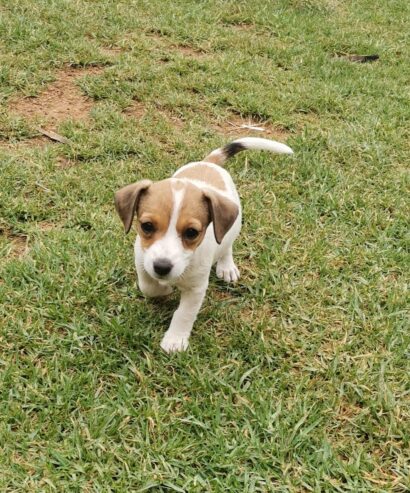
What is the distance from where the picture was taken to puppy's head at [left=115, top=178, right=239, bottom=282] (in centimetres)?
303

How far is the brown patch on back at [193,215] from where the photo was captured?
3.05 m

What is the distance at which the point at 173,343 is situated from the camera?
3557 millimetres

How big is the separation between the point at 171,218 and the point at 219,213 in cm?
29

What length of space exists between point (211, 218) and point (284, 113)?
364 centimetres

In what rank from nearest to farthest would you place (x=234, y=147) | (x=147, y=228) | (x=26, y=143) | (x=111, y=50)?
1. (x=147, y=228)
2. (x=234, y=147)
3. (x=26, y=143)
4. (x=111, y=50)

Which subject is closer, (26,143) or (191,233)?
(191,233)

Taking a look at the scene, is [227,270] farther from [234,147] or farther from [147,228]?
[147,228]

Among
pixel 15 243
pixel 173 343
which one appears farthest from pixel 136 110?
pixel 173 343

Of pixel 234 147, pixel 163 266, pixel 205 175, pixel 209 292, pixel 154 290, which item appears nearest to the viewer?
pixel 163 266

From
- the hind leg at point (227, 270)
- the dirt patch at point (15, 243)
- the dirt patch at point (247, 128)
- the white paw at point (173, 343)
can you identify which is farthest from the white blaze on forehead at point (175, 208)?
the dirt patch at point (247, 128)

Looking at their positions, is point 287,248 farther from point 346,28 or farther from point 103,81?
point 346,28

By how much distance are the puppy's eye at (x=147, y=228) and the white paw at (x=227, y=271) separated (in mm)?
1193

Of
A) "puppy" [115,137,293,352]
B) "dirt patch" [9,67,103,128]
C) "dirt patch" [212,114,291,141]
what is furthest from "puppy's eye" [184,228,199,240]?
"dirt patch" [9,67,103,128]

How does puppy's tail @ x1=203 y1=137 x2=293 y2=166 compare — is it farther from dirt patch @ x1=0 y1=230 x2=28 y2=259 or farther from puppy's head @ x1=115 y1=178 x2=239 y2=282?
dirt patch @ x1=0 y1=230 x2=28 y2=259
